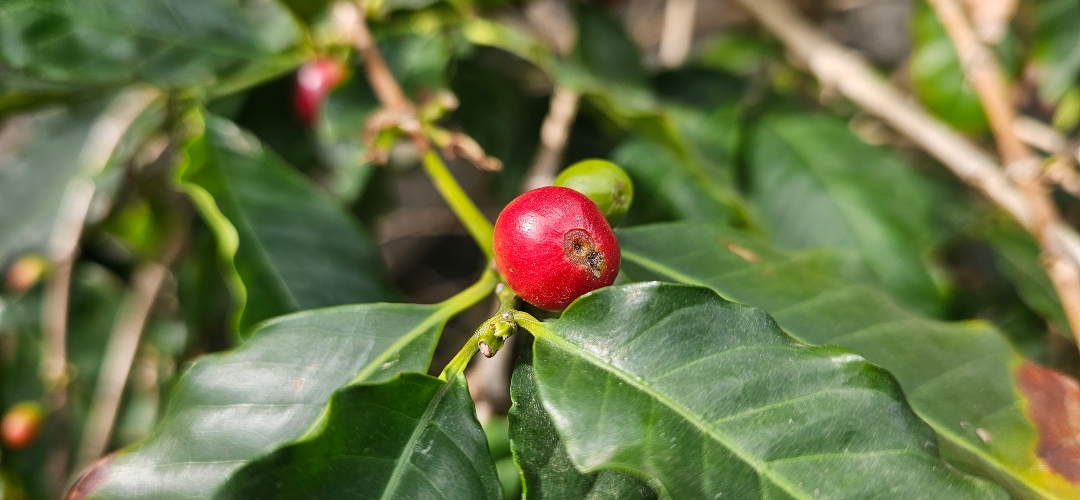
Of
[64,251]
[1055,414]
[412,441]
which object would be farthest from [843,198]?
[64,251]

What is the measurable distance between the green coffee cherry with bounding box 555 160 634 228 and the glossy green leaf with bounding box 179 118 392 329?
45 cm

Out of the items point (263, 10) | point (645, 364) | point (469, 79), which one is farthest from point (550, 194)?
point (263, 10)

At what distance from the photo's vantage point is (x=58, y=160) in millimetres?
1366

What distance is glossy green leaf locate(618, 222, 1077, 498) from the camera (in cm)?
66

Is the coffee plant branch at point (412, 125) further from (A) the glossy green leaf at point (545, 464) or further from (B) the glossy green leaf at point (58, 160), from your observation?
(B) the glossy green leaf at point (58, 160)

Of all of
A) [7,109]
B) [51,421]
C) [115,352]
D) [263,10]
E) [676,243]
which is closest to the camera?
[676,243]

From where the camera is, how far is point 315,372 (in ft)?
2.25

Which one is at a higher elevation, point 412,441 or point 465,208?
point 465,208

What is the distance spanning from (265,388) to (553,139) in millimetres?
1011

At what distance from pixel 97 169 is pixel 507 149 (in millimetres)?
855

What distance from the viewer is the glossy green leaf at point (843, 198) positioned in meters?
1.18

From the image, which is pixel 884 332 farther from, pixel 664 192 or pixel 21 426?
pixel 21 426

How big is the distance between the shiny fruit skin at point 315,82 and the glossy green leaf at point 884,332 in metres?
0.72

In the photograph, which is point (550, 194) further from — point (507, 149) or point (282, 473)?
point (507, 149)
